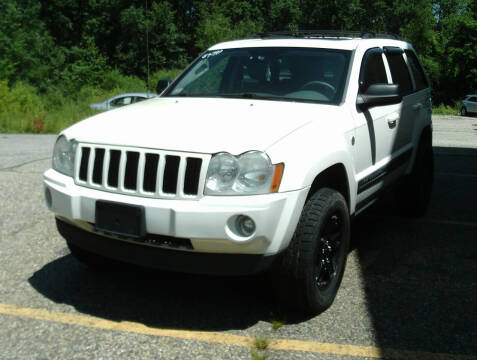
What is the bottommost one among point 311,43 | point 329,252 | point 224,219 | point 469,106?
point 469,106

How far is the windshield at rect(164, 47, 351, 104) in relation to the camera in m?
4.29

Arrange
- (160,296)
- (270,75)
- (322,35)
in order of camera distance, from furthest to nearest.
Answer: (322,35) < (270,75) < (160,296)

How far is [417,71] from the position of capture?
19.9 ft

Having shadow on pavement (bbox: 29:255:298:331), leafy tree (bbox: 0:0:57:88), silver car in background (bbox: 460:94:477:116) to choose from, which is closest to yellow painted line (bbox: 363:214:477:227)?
shadow on pavement (bbox: 29:255:298:331)

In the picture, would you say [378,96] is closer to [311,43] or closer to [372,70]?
[372,70]

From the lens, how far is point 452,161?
420 inches

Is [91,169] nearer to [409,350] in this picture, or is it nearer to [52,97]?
[409,350]

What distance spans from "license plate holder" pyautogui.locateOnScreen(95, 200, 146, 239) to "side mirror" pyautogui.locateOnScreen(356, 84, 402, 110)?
1896 millimetres

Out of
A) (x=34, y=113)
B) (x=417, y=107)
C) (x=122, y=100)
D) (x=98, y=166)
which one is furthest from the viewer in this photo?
(x=122, y=100)

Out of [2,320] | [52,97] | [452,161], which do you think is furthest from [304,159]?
[52,97]

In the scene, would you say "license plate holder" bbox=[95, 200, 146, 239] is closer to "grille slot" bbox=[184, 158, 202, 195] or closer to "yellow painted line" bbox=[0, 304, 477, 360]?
"grille slot" bbox=[184, 158, 202, 195]

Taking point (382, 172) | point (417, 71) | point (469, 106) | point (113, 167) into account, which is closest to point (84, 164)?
point (113, 167)

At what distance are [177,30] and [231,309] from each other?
48.7 meters

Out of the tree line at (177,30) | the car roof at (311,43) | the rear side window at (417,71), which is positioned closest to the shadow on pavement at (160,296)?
the car roof at (311,43)
